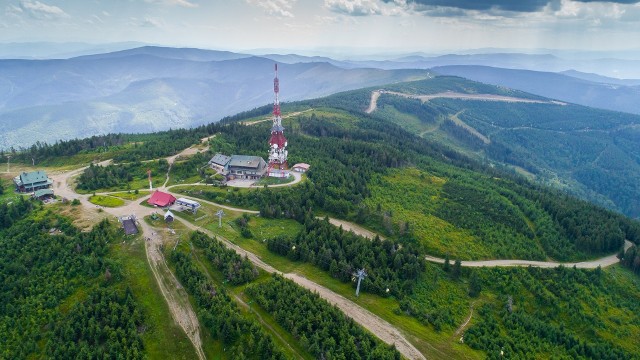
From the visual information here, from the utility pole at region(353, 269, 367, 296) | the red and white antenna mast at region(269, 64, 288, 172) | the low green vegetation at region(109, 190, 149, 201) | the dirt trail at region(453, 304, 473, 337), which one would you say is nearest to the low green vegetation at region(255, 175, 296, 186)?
the red and white antenna mast at region(269, 64, 288, 172)

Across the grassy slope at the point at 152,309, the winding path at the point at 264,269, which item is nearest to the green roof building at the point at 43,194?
the winding path at the point at 264,269

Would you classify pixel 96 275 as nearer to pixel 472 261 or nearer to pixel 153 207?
pixel 153 207

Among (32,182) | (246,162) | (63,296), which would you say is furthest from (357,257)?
(32,182)

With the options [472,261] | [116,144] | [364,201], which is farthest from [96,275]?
[116,144]

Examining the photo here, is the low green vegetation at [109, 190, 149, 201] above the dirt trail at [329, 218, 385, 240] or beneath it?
above

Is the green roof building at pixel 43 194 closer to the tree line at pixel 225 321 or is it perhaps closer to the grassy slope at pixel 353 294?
the grassy slope at pixel 353 294

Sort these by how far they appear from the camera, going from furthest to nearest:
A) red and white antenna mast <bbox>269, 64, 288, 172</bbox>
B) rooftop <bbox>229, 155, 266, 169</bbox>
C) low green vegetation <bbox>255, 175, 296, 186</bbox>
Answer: red and white antenna mast <bbox>269, 64, 288, 172</bbox>
rooftop <bbox>229, 155, 266, 169</bbox>
low green vegetation <bbox>255, 175, 296, 186</bbox>

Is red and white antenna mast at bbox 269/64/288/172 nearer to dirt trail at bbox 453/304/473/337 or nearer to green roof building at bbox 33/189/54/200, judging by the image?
green roof building at bbox 33/189/54/200
